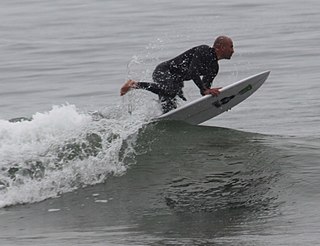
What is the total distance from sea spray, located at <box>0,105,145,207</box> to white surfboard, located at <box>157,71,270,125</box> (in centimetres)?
65

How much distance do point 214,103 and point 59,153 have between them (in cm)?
262

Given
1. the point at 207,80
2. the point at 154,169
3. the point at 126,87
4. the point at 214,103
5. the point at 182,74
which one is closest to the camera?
the point at 154,169

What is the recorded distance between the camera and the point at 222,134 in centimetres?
1401

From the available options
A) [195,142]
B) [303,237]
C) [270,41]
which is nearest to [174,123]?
[195,142]

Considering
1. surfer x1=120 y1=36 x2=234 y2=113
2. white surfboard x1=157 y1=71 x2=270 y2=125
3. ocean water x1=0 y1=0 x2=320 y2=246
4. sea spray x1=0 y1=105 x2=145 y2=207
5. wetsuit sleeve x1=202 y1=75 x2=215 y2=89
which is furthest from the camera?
white surfboard x1=157 y1=71 x2=270 y2=125

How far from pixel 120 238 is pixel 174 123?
4488mm

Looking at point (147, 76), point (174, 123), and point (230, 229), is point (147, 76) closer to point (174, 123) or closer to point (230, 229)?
point (174, 123)

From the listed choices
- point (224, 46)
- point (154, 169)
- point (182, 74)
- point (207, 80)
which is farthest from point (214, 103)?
point (154, 169)

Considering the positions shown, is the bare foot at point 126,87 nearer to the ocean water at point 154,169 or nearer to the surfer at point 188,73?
the surfer at point 188,73

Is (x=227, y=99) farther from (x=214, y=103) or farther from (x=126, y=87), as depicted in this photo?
(x=126, y=87)

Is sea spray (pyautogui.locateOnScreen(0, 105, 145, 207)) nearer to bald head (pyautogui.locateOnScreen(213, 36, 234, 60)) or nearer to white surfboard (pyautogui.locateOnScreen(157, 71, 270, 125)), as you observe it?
white surfboard (pyautogui.locateOnScreen(157, 71, 270, 125))

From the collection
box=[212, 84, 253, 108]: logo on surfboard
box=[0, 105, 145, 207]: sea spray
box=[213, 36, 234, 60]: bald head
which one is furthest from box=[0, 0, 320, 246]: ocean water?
box=[213, 36, 234, 60]: bald head

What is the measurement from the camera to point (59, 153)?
41.5 ft

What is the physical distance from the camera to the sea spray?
472 inches
